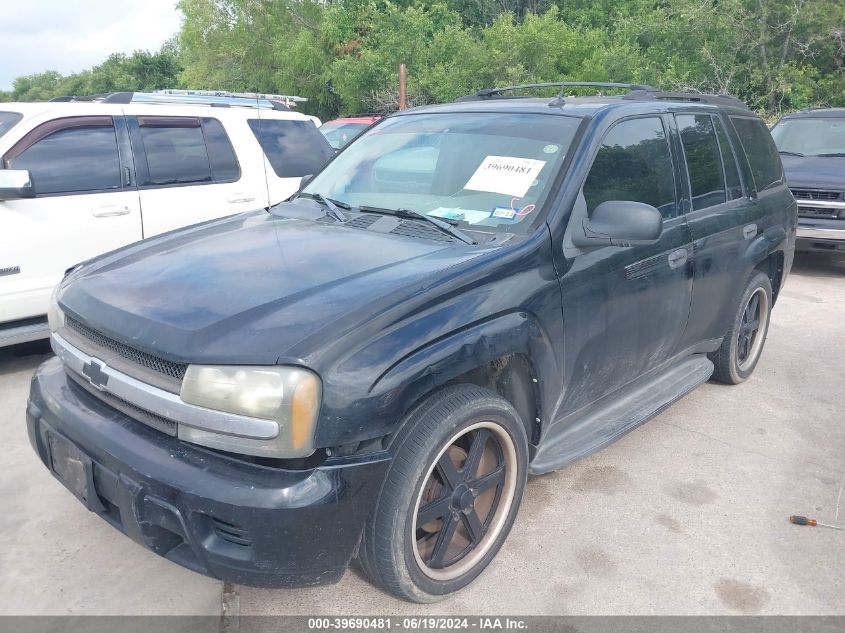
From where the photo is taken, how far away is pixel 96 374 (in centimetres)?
254

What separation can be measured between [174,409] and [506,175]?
1753mm

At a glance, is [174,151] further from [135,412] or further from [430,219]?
[135,412]

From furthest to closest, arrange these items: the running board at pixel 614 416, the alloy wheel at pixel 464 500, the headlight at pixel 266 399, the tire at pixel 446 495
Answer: the running board at pixel 614 416, the alloy wheel at pixel 464 500, the tire at pixel 446 495, the headlight at pixel 266 399

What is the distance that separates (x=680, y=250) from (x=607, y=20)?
86.0 ft

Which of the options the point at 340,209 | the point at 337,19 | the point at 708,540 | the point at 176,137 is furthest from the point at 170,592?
the point at 337,19

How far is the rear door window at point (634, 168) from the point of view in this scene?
3.26 m

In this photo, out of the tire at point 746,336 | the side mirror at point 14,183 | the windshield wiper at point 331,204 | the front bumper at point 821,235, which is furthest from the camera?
the front bumper at point 821,235

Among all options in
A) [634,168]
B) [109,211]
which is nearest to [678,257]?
[634,168]

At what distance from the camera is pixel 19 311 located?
4738 mm

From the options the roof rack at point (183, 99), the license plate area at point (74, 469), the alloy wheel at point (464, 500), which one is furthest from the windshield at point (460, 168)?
the roof rack at point (183, 99)

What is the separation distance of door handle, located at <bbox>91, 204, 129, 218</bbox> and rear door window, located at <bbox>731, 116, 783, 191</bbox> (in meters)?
4.09

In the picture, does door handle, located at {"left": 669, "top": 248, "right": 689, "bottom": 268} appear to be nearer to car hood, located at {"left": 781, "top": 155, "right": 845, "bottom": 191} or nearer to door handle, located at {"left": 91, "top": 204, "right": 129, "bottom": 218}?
door handle, located at {"left": 91, "top": 204, "right": 129, "bottom": 218}

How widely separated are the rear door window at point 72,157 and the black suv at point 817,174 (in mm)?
6839

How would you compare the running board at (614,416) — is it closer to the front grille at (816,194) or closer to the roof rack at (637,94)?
the roof rack at (637,94)
